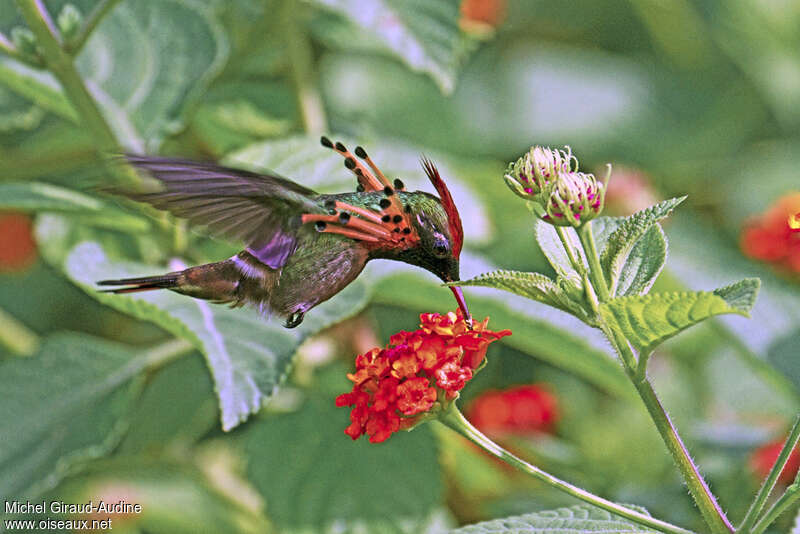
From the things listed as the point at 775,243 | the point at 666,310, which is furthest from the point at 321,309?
the point at 775,243

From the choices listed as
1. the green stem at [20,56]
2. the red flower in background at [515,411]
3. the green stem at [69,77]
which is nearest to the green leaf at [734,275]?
the red flower in background at [515,411]

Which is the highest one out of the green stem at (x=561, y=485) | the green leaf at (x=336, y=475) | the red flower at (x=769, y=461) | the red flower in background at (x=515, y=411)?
the green stem at (x=561, y=485)

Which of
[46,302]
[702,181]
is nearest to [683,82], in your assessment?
[702,181]

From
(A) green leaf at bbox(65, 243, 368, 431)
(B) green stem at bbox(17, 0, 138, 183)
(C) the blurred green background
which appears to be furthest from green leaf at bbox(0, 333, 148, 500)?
(B) green stem at bbox(17, 0, 138, 183)

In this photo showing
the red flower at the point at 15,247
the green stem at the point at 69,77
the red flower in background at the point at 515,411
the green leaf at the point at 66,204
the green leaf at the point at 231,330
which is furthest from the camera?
the red flower at the point at 15,247

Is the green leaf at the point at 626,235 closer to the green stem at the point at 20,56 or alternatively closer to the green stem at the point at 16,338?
the green stem at the point at 20,56

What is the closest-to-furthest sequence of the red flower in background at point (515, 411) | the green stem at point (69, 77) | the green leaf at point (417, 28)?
the green stem at point (69, 77), the green leaf at point (417, 28), the red flower in background at point (515, 411)

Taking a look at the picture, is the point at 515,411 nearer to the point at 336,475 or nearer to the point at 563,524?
the point at 336,475
